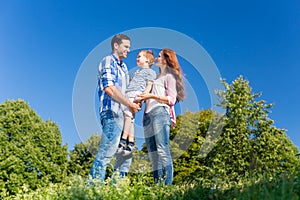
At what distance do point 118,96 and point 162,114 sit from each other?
0.88 meters

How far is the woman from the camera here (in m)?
6.77

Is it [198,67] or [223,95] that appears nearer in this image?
[198,67]

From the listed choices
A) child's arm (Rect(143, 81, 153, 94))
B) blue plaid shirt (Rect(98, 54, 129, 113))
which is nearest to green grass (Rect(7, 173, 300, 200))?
blue plaid shirt (Rect(98, 54, 129, 113))

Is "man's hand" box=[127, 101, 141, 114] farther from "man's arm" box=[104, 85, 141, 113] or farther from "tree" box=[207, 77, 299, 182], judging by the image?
"tree" box=[207, 77, 299, 182]

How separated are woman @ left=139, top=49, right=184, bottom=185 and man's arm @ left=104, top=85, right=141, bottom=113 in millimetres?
297

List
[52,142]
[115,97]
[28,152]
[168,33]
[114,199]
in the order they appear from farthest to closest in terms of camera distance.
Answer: [52,142] → [28,152] → [168,33] → [115,97] → [114,199]

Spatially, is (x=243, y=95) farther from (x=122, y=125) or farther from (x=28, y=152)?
(x=122, y=125)

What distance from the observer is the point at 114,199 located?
16.9ft

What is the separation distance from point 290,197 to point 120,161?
3907 mm

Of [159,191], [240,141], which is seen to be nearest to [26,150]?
[240,141]

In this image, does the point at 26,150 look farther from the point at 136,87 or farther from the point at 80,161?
the point at 136,87

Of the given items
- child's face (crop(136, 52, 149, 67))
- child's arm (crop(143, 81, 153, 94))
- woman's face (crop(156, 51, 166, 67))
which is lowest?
child's arm (crop(143, 81, 153, 94))

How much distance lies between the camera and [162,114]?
6805 mm

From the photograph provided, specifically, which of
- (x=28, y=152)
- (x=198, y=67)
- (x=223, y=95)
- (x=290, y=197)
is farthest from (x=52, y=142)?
(x=290, y=197)
